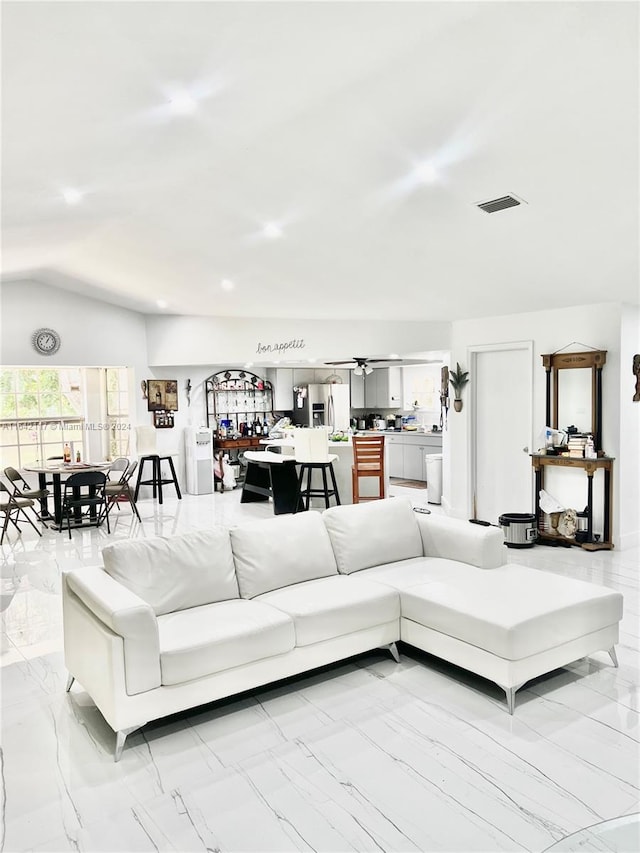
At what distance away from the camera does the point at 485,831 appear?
2277 mm

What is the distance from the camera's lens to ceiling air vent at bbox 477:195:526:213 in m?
4.11

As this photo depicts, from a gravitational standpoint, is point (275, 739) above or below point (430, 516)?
below

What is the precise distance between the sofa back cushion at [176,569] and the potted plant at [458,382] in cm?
439

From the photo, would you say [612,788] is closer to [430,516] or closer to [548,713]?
[548,713]

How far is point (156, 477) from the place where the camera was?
9789 mm

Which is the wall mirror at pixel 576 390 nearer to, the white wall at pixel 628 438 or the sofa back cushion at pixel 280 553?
the white wall at pixel 628 438

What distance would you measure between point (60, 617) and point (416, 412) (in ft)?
26.6

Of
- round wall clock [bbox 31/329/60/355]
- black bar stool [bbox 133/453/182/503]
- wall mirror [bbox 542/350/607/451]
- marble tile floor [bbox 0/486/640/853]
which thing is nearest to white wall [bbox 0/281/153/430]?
round wall clock [bbox 31/329/60/355]

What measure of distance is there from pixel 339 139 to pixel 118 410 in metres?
7.96

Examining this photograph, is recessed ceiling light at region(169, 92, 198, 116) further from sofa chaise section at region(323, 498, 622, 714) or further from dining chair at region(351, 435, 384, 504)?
dining chair at region(351, 435, 384, 504)

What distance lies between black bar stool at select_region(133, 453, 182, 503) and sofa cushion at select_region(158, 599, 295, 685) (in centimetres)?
617

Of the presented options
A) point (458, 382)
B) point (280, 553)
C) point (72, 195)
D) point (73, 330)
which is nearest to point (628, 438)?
point (458, 382)

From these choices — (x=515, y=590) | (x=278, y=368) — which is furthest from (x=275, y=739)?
(x=278, y=368)

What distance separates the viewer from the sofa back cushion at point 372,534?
417 centimetres
